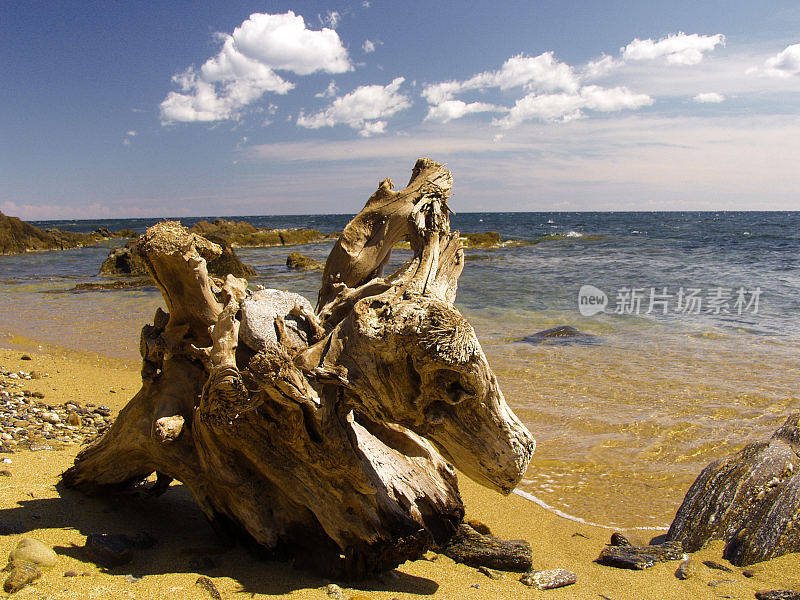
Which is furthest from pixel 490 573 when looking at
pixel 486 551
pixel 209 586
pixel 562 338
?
pixel 562 338

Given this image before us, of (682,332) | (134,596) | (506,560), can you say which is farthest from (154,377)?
(682,332)

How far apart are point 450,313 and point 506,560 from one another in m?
1.68

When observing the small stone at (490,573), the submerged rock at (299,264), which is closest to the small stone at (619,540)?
the small stone at (490,573)

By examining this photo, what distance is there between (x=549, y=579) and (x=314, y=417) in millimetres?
1663

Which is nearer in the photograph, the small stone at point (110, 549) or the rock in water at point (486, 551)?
the small stone at point (110, 549)

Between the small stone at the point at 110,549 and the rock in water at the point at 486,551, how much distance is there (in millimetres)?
1759

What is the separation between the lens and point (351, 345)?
259 centimetres

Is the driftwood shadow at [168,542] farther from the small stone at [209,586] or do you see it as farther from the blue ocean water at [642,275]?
the blue ocean water at [642,275]

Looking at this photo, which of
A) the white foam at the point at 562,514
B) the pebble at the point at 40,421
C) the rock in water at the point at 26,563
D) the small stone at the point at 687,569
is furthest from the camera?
the pebble at the point at 40,421

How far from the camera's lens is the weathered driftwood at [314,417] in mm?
2541

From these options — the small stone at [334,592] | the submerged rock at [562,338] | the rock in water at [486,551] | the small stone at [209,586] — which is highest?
the submerged rock at [562,338]

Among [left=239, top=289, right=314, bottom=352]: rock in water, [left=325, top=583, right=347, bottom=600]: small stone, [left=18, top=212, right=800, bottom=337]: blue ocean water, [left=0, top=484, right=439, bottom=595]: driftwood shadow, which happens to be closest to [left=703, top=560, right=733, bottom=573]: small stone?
[left=0, top=484, right=439, bottom=595]: driftwood shadow

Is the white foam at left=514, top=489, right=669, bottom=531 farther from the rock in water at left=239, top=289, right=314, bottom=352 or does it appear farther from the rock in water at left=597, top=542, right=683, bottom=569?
the rock in water at left=239, top=289, right=314, bottom=352

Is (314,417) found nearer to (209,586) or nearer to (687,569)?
(209,586)
